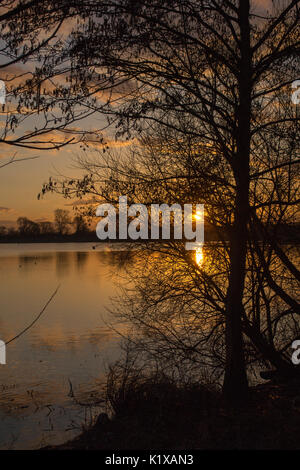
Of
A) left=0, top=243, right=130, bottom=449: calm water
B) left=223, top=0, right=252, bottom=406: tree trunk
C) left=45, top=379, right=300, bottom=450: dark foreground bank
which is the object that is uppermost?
left=223, top=0, right=252, bottom=406: tree trunk

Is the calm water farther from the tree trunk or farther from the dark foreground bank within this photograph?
the tree trunk

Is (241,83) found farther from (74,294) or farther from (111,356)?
(74,294)

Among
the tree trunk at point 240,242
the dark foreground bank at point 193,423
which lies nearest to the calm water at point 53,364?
the dark foreground bank at point 193,423

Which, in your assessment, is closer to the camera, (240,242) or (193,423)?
(193,423)

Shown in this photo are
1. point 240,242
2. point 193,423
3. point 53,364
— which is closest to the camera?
point 193,423

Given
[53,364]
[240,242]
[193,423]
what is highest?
[240,242]

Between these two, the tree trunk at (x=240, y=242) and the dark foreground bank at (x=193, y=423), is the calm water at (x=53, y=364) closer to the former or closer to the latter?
the dark foreground bank at (x=193, y=423)

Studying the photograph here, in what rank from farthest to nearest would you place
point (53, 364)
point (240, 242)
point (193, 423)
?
point (53, 364) → point (240, 242) → point (193, 423)

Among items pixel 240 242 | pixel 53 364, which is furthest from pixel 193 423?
pixel 53 364

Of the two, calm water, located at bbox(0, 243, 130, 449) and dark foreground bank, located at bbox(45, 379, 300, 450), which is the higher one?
dark foreground bank, located at bbox(45, 379, 300, 450)

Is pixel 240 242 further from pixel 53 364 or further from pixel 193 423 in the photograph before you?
pixel 53 364

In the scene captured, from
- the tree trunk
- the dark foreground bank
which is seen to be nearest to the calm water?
the dark foreground bank

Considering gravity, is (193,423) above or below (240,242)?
below

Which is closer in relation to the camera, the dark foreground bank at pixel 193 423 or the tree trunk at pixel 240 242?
the dark foreground bank at pixel 193 423
